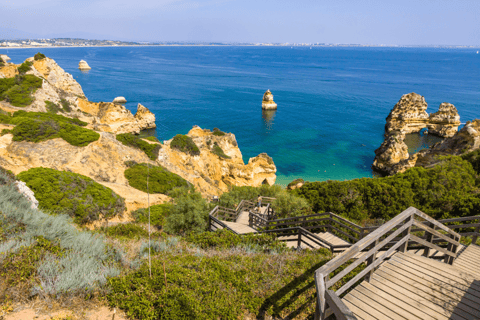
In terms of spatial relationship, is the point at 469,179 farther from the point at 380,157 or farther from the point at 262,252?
the point at 380,157

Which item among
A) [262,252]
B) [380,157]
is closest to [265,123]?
[380,157]

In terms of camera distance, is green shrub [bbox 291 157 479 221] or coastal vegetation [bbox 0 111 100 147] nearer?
green shrub [bbox 291 157 479 221]

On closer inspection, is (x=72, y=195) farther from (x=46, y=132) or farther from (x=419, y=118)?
(x=419, y=118)

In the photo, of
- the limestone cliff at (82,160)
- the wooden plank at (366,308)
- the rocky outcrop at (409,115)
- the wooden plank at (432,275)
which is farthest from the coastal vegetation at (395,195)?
the rocky outcrop at (409,115)

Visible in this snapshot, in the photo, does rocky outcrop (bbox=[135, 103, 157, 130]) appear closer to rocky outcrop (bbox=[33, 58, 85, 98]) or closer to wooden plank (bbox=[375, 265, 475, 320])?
rocky outcrop (bbox=[33, 58, 85, 98])

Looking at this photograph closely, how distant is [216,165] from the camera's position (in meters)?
32.0

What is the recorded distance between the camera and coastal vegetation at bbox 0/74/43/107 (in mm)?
31312

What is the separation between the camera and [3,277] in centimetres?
443

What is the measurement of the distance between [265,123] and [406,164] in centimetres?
3289

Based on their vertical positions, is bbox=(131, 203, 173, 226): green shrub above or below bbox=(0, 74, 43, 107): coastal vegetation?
below

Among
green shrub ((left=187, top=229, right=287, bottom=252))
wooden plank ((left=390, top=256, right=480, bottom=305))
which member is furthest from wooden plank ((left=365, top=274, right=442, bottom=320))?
green shrub ((left=187, top=229, right=287, bottom=252))

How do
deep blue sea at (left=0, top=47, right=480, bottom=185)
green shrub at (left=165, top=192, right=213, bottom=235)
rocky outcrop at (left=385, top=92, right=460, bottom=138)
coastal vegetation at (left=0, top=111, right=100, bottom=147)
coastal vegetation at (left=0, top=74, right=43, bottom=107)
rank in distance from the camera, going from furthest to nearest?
rocky outcrop at (left=385, top=92, right=460, bottom=138) → deep blue sea at (left=0, top=47, right=480, bottom=185) → coastal vegetation at (left=0, top=74, right=43, bottom=107) → coastal vegetation at (left=0, top=111, right=100, bottom=147) → green shrub at (left=165, top=192, right=213, bottom=235)

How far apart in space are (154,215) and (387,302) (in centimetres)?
1254

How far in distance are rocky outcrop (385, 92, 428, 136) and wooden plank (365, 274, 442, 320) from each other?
5728 cm
